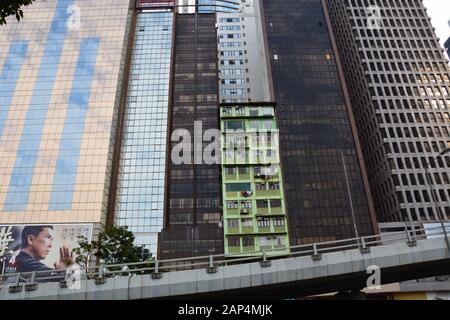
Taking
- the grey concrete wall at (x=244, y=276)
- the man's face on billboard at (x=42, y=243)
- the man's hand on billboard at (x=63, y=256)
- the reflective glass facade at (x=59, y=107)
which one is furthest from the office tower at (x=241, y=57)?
the grey concrete wall at (x=244, y=276)

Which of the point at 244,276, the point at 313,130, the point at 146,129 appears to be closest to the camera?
the point at 244,276

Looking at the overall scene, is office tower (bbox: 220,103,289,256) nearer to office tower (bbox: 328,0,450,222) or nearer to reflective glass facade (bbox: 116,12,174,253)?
reflective glass facade (bbox: 116,12,174,253)

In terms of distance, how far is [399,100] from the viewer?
378 feet

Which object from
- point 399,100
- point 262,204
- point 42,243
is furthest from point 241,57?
point 42,243

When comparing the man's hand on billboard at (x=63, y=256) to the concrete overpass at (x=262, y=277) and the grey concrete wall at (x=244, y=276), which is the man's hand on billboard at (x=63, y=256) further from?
the grey concrete wall at (x=244, y=276)

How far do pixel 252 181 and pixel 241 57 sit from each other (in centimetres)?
6766

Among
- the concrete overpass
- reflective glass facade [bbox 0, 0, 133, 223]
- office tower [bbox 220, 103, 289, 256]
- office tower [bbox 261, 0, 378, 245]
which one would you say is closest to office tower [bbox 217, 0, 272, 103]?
office tower [bbox 261, 0, 378, 245]

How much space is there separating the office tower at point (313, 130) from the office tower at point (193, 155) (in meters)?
18.6

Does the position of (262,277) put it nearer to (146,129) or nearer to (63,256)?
(63,256)

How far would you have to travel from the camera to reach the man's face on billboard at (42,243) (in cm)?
8126

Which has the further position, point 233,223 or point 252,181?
point 252,181

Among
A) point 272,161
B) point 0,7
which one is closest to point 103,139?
point 272,161

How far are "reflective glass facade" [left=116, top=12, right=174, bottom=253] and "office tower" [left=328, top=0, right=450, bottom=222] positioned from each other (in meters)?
60.3
